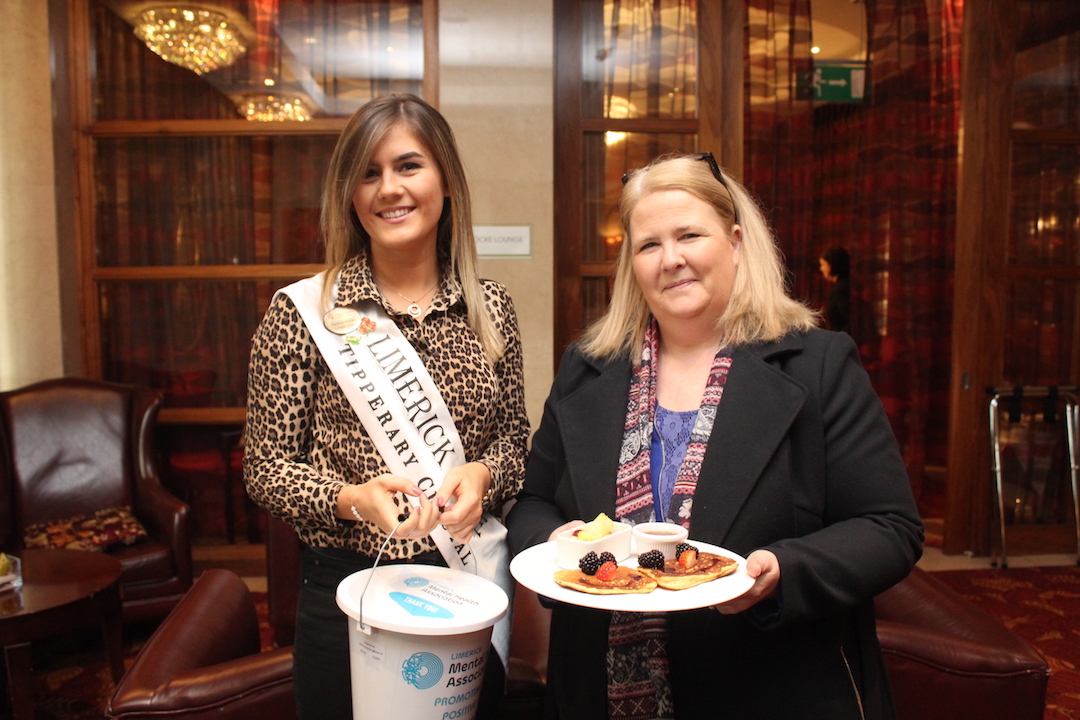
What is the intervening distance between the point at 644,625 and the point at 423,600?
0.36 meters

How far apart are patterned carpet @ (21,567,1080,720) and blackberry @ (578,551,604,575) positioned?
7.04 feet

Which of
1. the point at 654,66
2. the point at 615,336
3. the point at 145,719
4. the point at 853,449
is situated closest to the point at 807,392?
the point at 853,449

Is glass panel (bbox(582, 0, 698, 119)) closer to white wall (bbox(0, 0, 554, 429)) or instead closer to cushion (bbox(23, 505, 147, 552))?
white wall (bbox(0, 0, 554, 429))

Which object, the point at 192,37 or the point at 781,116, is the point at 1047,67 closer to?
Answer: the point at 781,116

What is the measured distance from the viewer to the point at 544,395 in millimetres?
3416

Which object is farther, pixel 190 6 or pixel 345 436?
pixel 190 6

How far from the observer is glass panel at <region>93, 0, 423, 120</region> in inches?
139

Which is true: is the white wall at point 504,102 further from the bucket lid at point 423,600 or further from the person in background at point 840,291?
A: the person in background at point 840,291

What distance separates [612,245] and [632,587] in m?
2.68

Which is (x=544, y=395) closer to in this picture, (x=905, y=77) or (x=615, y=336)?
(x=615, y=336)

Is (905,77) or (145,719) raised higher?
(905,77)

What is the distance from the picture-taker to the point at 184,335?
3688 mm

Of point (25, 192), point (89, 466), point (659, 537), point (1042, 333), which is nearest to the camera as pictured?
point (659, 537)

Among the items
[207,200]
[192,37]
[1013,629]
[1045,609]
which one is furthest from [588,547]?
[192,37]
